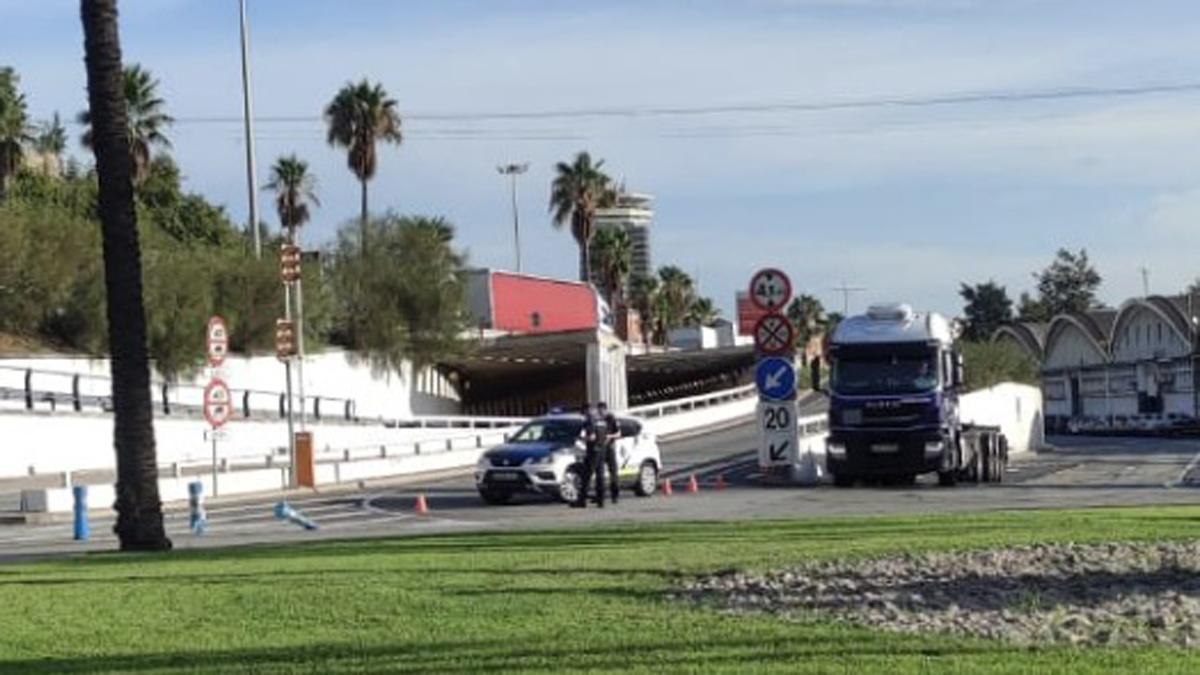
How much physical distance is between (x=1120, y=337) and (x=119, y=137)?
105 meters

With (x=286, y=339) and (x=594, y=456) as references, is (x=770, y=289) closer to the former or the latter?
(x=594, y=456)

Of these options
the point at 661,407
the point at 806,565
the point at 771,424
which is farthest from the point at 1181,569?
the point at 661,407

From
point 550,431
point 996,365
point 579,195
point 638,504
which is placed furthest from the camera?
point 579,195

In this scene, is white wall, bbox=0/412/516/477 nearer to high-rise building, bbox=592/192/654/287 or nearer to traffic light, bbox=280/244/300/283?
traffic light, bbox=280/244/300/283

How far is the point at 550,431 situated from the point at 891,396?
6784 mm

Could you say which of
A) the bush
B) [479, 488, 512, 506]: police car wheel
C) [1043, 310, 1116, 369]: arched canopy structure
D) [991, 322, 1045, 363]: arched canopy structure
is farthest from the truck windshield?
[991, 322, 1045, 363]: arched canopy structure

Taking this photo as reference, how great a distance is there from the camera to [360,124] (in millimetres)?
85438

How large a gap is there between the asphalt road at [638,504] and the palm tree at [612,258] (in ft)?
Answer: 263

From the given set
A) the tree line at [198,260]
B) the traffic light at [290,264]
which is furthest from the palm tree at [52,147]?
the traffic light at [290,264]

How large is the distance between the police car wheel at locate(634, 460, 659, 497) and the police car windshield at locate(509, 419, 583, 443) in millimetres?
1618

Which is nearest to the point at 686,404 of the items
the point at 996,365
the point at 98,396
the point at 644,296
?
the point at 996,365

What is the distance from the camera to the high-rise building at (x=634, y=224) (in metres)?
128

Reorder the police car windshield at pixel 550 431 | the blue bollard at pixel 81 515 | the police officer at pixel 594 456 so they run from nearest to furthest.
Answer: the blue bollard at pixel 81 515
the police officer at pixel 594 456
the police car windshield at pixel 550 431

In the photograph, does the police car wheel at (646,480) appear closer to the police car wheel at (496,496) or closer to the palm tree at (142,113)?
the police car wheel at (496,496)
